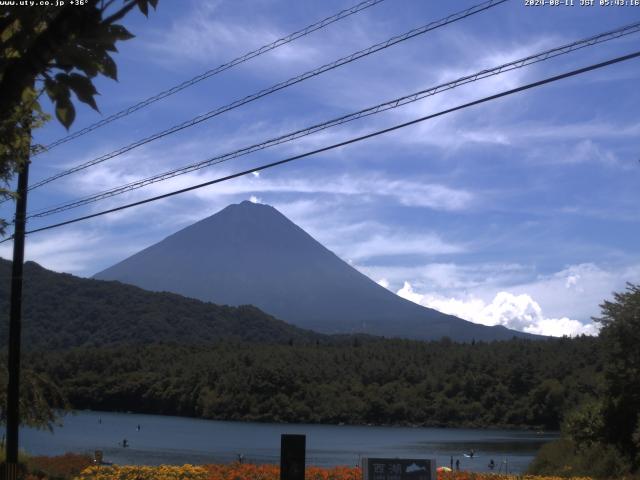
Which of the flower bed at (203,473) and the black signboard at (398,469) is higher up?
the black signboard at (398,469)

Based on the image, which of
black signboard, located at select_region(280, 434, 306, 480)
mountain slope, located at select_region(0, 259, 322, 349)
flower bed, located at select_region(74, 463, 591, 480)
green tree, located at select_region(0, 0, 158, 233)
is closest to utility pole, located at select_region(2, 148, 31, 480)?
flower bed, located at select_region(74, 463, 591, 480)

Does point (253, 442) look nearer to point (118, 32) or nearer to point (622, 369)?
point (622, 369)

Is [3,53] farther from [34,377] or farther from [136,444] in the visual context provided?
[136,444]

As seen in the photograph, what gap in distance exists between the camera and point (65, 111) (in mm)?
3795

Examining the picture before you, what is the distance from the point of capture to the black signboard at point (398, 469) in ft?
33.1

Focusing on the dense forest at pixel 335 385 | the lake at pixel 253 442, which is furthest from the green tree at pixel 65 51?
the dense forest at pixel 335 385

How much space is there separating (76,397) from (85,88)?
12404cm

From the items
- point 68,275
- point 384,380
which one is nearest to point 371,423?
point 384,380

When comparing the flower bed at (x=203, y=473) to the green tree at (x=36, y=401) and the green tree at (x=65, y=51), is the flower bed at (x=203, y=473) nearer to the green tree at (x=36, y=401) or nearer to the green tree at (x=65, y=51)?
the green tree at (x=36, y=401)

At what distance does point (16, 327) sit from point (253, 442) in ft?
232

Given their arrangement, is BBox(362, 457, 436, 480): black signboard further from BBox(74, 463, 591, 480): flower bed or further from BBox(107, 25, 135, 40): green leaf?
BBox(107, 25, 135, 40): green leaf

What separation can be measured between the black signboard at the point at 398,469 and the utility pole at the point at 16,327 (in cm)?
894

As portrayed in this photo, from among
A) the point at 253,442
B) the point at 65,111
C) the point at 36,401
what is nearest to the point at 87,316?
the point at 253,442

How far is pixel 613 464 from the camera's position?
21719mm
